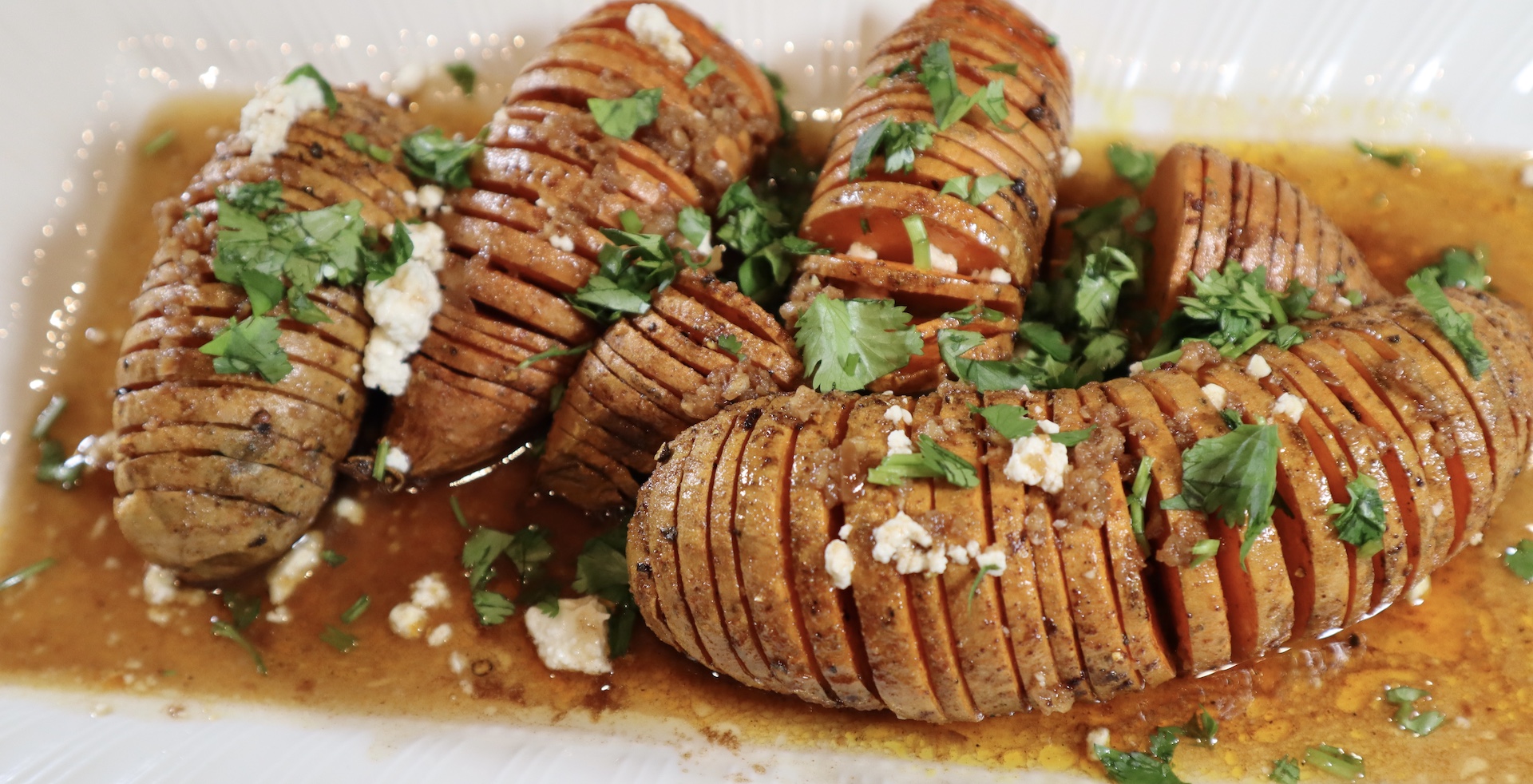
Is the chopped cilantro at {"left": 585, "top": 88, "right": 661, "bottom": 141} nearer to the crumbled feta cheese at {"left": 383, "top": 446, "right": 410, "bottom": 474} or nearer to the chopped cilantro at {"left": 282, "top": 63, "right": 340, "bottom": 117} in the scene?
the chopped cilantro at {"left": 282, "top": 63, "right": 340, "bottom": 117}

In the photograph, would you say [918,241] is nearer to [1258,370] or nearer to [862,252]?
[862,252]

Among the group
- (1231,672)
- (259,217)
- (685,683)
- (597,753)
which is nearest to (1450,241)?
(1231,672)

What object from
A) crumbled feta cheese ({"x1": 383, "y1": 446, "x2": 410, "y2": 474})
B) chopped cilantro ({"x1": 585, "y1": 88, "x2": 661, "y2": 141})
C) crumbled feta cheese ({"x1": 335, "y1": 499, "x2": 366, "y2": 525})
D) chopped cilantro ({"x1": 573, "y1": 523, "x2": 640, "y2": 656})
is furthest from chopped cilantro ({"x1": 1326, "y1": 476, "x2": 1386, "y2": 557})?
crumbled feta cheese ({"x1": 335, "y1": 499, "x2": 366, "y2": 525})

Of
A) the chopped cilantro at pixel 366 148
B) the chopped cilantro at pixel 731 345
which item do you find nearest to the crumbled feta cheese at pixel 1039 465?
the chopped cilantro at pixel 731 345

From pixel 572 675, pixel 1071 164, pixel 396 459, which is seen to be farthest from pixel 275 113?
pixel 1071 164

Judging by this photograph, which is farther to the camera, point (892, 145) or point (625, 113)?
point (625, 113)

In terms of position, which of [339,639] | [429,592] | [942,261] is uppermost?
[942,261]

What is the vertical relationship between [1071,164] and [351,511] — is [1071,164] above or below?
above

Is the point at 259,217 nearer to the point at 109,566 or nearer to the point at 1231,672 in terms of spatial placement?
the point at 109,566
